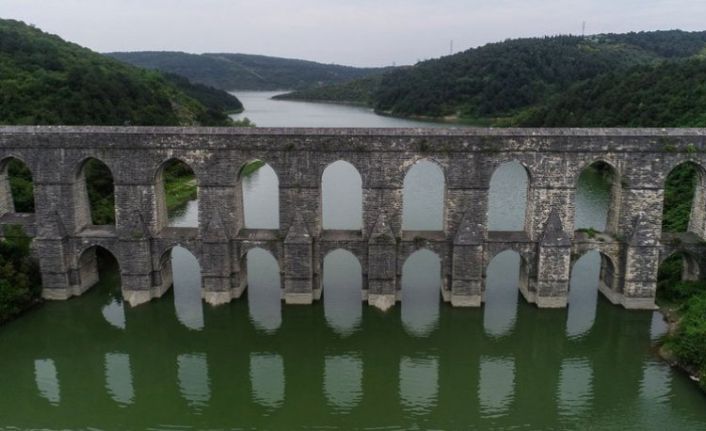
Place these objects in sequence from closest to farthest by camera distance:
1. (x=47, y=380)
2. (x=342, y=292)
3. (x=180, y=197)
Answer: (x=47, y=380)
(x=342, y=292)
(x=180, y=197)

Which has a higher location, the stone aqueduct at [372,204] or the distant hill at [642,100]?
the distant hill at [642,100]

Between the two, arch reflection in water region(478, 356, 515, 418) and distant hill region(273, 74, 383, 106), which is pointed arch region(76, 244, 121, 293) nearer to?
arch reflection in water region(478, 356, 515, 418)

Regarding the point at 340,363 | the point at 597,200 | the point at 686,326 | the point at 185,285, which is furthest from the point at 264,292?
the point at 597,200

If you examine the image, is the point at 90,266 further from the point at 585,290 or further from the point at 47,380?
the point at 585,290

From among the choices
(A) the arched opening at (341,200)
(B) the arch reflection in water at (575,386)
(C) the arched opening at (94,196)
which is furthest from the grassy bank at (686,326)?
(C) the arched opening at (94,196)

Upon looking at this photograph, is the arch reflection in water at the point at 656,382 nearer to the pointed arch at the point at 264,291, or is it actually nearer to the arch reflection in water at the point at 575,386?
the arch reflection in water at the point at 575,386

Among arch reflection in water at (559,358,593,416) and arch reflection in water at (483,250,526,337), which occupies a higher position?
arch reflection in water at (483,250,526,337)

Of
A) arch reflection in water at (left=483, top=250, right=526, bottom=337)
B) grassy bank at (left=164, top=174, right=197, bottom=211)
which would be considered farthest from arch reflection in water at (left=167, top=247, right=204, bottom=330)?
grassy bank at (left=164, top=174, right=197, bottom=211)
